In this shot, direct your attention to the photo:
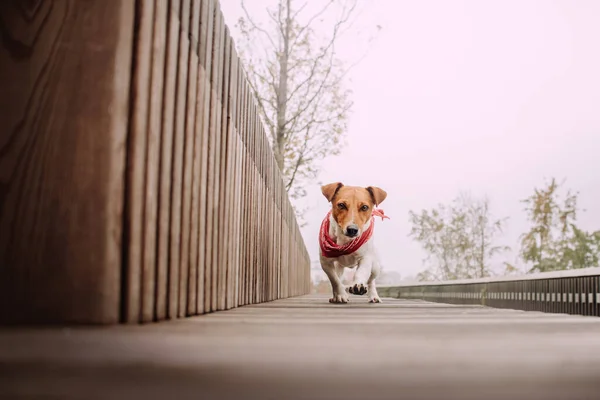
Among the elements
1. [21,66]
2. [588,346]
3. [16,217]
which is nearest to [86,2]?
[21,66]

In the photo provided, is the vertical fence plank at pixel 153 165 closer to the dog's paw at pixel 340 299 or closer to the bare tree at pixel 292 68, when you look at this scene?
the dog's paw at pixel 340 299

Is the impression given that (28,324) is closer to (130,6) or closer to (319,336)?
(319,336)

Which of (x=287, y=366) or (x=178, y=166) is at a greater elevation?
(x=178, y=166)

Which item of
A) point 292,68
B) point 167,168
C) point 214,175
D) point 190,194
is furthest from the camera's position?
point 292,68

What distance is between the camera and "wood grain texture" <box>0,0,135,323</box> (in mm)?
1603

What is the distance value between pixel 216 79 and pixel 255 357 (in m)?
2.04

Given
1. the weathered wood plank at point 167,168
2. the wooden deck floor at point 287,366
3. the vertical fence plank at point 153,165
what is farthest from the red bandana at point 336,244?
the wooden deck floor at point 287,366

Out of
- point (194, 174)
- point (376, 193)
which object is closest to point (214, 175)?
point (194, 174)

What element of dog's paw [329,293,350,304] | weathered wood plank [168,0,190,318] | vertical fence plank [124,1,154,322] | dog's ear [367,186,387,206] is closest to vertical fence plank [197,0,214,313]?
weathered wood plank [168,0,190,318]

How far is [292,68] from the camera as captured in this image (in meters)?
13.2

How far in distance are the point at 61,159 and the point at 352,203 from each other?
3673 millimetres

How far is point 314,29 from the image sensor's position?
1310cm

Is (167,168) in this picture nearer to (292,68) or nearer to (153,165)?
(153,165)

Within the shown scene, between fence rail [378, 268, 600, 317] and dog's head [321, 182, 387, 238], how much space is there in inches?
88.0
